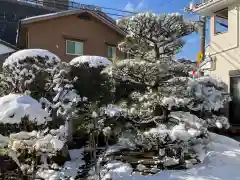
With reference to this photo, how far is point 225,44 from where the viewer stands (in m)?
9.74

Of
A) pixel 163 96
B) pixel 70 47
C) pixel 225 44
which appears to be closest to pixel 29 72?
pixel 163 96

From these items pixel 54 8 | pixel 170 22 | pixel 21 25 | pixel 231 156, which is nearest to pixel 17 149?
pixel 231 156

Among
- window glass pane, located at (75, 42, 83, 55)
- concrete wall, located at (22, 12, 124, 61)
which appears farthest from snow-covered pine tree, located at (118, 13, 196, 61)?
window glass pane, located at (75, 42, 83, 55)

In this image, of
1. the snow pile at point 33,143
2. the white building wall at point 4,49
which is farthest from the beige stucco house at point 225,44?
the white building wall at point 4,49

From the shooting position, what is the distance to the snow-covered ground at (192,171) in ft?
15.4

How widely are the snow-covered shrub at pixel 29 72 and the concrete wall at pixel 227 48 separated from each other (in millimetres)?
5655

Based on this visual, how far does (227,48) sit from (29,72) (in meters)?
6.51

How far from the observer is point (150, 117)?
6.21 meters

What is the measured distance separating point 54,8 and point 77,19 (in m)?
5.91

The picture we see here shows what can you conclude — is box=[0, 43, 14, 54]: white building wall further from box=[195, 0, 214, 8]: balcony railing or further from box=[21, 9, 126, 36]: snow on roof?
box=[195, 0, 214, 8]: balcony railing

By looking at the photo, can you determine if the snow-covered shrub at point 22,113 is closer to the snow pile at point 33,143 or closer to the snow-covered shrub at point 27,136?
the snow-covered shrub at point 27,136

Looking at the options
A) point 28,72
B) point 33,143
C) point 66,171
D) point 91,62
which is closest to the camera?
point 33,143

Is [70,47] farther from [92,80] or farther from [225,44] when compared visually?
[225,44]

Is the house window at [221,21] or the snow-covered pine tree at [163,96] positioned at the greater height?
the house window at [221,21]
